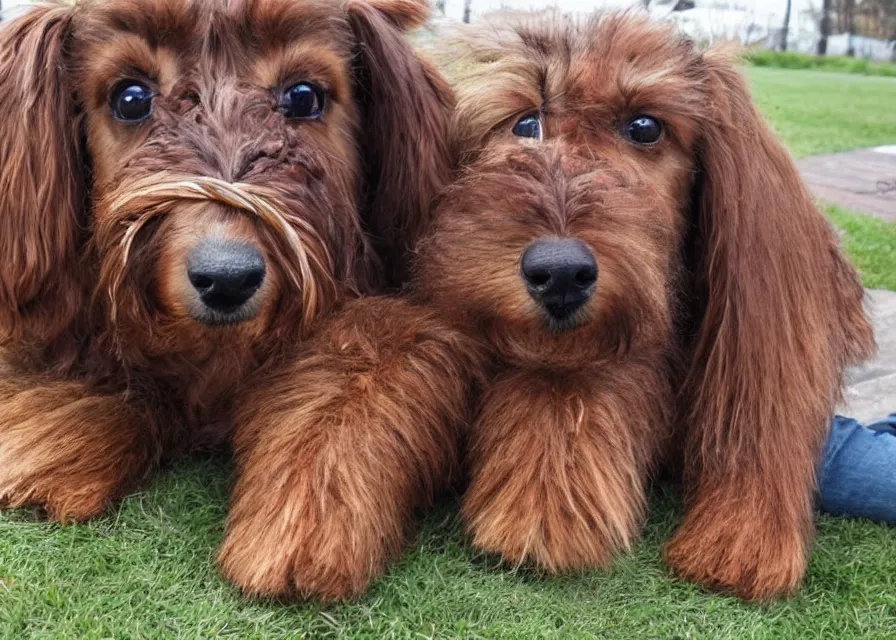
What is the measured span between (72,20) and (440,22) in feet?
2.59

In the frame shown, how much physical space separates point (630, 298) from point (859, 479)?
752 millimetres

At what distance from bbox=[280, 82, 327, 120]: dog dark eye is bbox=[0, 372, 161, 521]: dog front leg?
635mm

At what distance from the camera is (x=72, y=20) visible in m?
1.62

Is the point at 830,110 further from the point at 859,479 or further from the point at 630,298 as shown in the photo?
the point at 630,298

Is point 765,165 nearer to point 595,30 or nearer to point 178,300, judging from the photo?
point 595,30

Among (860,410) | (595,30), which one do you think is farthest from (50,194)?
(860,410)

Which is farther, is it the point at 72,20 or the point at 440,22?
the point at 440,22

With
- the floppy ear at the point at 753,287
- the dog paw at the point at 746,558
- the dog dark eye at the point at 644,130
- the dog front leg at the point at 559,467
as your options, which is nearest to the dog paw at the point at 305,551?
the dog front leg at the point at 559,467

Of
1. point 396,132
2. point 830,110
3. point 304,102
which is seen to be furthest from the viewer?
point 830,110

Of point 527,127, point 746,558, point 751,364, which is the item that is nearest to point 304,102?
point 527,127

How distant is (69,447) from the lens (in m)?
1.56

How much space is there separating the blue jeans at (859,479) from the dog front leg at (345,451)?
800 millimetres

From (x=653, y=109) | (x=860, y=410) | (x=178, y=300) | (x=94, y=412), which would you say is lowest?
(x=860, y=410)

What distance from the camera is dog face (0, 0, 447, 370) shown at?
1.36 meters
